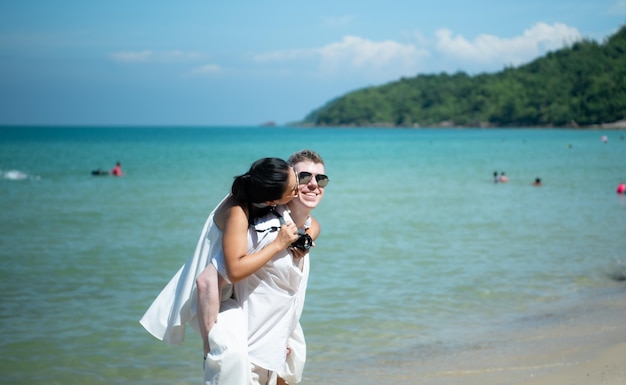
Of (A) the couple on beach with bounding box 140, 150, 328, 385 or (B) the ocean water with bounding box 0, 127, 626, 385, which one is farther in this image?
(B) the ocean water with bounding box 0, 127, 626, 385

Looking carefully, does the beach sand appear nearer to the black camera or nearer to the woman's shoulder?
the black camera

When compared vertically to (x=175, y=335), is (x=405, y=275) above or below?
below

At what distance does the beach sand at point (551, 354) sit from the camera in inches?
219

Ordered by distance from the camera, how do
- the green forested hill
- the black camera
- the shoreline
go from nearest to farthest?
1. the black camera
2. the shoreline
3. the green forested hill

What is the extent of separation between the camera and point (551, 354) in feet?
21.6

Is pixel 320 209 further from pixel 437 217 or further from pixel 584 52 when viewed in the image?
pixel 584 52

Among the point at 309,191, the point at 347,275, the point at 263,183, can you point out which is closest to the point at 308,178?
the point at 309,191

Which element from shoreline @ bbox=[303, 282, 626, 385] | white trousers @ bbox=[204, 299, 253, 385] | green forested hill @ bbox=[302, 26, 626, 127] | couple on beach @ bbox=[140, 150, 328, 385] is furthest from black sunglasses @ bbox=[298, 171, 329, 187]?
green forested hill @ bbox=[302, 26, 626, 127]

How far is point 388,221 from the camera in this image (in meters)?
17.6

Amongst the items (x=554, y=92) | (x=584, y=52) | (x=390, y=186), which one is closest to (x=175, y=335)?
(x=390, y=186)

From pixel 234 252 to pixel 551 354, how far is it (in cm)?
411

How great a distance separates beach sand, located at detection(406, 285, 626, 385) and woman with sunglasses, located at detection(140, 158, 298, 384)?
Answer: 2.74 meters

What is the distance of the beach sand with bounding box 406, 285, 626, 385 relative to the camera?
5570 mm

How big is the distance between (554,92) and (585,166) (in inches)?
4842
